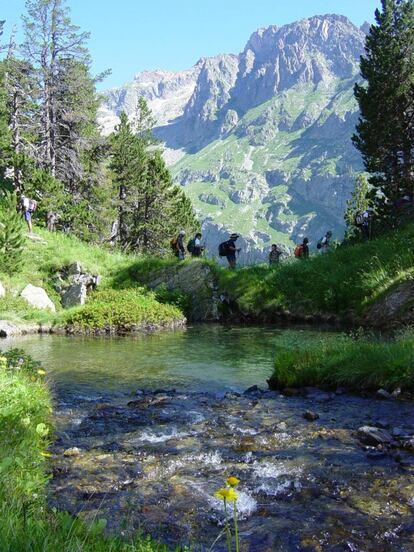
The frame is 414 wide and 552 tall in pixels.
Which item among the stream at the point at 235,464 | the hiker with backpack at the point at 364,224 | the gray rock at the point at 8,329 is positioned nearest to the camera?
the stream at the point at 235,464

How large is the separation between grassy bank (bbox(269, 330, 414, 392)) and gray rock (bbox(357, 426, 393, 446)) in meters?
2.62

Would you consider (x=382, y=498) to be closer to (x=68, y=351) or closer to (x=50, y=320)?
(x=68, y=351)

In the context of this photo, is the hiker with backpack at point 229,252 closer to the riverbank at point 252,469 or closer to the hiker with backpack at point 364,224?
the hiker with backpack at point 364,224

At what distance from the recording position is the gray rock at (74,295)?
2605 cm

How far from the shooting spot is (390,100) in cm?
3173

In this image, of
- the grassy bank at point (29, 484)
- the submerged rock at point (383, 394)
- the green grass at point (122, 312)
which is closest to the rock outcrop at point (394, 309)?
the submerged rock at point (383, 394)

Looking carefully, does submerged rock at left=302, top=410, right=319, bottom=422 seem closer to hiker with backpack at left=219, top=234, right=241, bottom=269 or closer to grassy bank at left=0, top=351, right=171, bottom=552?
grassy bank at left=0, top=351, right=171, bottom=552

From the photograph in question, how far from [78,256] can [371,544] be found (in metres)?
26.7

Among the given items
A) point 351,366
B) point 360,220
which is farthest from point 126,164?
point 351,366

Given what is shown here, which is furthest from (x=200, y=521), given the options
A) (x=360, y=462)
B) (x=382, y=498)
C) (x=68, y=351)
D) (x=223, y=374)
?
(x=68, y=351)

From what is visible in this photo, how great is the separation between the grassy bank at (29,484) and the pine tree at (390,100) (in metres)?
28.2

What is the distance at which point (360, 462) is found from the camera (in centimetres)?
634

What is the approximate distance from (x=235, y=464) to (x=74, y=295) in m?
21.3

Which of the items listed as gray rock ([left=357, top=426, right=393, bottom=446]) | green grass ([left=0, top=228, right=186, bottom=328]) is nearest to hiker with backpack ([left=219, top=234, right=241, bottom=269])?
green grass ([left=0, top=228, right=186, bottom=328])
